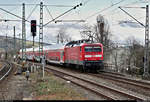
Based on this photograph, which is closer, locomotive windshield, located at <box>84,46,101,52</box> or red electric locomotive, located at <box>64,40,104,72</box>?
red electric locomotive, located at <box>64,40,104,72</box>

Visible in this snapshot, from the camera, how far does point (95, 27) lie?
181 ft

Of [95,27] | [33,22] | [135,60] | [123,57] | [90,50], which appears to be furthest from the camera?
[95,27]

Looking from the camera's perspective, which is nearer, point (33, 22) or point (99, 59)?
point (33, 22)

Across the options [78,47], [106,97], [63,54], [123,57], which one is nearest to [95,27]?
[123,57]

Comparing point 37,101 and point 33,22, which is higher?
point 33,22

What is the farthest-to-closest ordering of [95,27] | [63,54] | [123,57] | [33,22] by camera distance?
[95,27], [123,57], [63,54], [33,22]

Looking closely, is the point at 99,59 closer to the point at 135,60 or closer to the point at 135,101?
the point at 135,60

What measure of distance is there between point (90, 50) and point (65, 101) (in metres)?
16.9

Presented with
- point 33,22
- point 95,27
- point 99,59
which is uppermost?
point 95,27

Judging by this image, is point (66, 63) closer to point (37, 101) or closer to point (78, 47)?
point (78, 47)

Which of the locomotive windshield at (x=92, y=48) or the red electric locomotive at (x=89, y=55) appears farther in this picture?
the locomotive windshield at (x=92, y=48)

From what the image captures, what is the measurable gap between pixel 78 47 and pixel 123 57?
1362 centimetres

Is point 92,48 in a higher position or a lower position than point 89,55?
higher

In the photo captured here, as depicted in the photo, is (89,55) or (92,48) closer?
(89,55)
